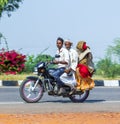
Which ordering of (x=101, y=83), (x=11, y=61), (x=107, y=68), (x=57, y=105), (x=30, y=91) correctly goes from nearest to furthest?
1. (x=57, y=105)
2. (x=30, y=91)
3. (x=101, y=83)
4. (x=11, y=61)
5. (x=107, y=68)

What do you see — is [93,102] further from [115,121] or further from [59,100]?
[115,121]

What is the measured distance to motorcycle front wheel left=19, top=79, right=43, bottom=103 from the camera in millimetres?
12648

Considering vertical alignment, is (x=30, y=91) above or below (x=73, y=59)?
below

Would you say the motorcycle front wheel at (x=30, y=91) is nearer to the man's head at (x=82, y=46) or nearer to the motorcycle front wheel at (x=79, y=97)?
the motorcycle front wheel at (x=79, y=97)

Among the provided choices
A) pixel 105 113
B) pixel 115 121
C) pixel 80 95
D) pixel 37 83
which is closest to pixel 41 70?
pixel 37 83

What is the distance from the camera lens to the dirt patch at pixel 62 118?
9617 mm

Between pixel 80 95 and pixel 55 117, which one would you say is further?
pixel 80 95

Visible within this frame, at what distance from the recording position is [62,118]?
10000mm

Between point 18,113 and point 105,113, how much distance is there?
147 centimetres

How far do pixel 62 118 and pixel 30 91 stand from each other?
2833 millimetres

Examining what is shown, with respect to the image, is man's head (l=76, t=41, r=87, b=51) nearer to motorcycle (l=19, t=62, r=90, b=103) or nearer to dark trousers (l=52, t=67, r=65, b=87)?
dark trousers (l=52, t=67, r=65, b=87)

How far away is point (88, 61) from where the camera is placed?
42.7 feet

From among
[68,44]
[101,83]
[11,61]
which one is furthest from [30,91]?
[11,61]

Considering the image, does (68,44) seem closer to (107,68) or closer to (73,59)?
(73,59)
